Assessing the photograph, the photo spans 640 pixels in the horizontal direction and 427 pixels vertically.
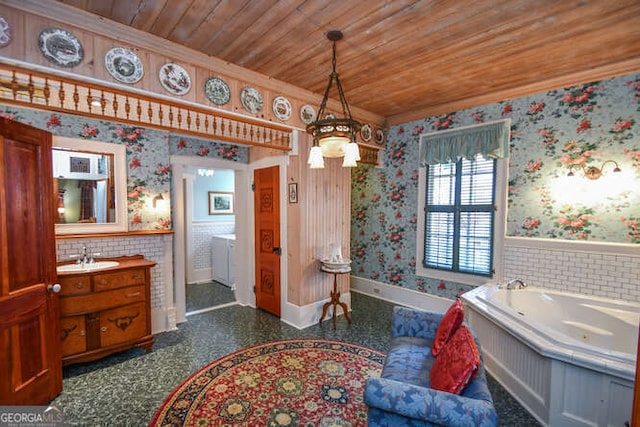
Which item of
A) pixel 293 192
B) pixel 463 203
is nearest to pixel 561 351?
pixel 463 203

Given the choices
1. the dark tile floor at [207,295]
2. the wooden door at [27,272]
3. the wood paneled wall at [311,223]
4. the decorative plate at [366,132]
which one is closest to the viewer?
the wooden door at [27,272]

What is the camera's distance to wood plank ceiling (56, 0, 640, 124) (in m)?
1.91

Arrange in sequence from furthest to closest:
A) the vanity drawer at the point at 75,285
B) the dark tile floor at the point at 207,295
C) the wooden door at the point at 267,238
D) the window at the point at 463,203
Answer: the dark tile floor at the point at 207,295 → the wooden door at the point at 267,238 → the window at the point at 463,203 → the vanity drawer at the point at 75,285

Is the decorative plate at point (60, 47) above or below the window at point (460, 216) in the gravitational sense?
above

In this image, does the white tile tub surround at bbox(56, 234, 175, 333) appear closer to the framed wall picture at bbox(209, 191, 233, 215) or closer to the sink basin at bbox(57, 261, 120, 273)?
the sink basin at bbox(57, 261, 120, 273)

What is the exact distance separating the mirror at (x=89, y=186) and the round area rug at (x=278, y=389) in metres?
1.98

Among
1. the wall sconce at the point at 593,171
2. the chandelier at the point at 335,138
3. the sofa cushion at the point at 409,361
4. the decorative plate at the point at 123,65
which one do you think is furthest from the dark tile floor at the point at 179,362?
the decorative plate at the point at 123,65

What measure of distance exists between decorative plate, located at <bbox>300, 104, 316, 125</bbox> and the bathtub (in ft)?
8.70

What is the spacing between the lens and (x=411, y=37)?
2246 mm

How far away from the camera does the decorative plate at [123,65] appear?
81.5 inches

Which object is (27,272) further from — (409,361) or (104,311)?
(409,361)

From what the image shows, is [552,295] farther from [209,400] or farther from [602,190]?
[209,400]

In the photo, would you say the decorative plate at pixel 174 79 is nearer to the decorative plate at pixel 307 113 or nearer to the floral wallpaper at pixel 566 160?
the decorative plate at pixel 307 113

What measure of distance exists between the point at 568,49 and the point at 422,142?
1802 mm
